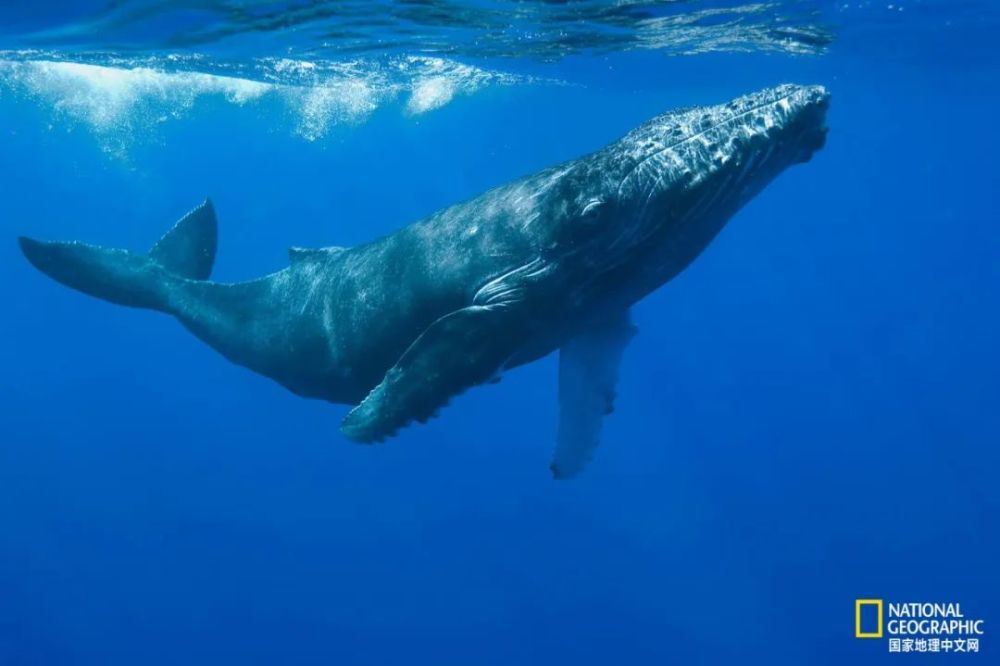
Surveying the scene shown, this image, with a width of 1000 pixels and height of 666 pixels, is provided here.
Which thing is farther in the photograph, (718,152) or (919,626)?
(919,626)

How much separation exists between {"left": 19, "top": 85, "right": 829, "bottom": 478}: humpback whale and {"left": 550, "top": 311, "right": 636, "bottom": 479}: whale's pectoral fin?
0.02m

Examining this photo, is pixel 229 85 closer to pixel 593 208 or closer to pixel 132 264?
pixel 132 264

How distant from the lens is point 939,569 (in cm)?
3114

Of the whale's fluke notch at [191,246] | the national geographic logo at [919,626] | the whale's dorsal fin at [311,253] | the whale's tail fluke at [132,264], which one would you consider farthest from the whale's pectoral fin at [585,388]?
the national geographic logo at [919,626]

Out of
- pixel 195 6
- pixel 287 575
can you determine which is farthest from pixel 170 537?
pixel 195 6

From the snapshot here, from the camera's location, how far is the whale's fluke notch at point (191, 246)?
37.1 ft

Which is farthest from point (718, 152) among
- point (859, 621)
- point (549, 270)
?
point (859, 621)

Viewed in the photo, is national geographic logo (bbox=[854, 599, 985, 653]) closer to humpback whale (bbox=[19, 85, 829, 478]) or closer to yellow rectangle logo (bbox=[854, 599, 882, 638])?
yellow rectangle logo (bbox=[854, 599, 882, 638])

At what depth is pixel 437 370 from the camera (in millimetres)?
6160

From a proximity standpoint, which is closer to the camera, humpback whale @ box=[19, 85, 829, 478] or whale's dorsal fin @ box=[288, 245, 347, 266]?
humpback whale @ box=[19, 85, 829, 478]

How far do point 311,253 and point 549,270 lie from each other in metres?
4.49

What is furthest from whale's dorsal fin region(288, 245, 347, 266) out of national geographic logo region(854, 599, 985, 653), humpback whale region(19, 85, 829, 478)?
national geographic logo region(854, 599, 985, 653)

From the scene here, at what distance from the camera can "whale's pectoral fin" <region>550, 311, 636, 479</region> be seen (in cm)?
845

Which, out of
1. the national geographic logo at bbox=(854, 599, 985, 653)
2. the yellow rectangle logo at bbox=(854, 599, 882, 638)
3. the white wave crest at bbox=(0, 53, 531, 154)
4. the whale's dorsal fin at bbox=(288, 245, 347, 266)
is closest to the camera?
the whale's dorsal fin at bbox=(288, 245, 347, 266)
